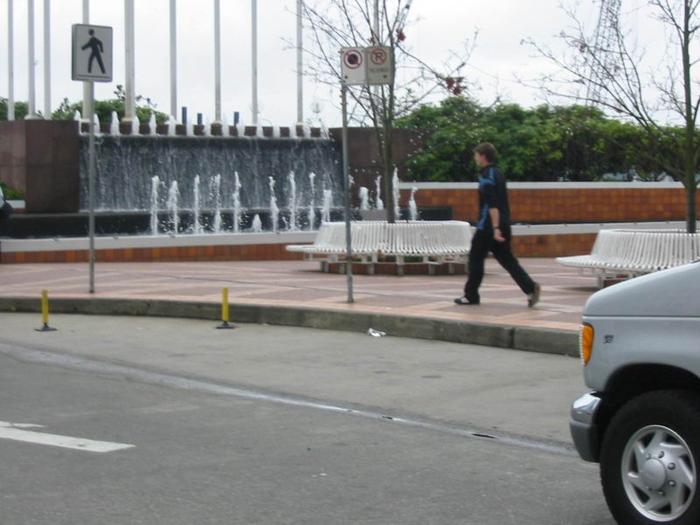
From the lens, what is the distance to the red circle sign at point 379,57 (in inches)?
551

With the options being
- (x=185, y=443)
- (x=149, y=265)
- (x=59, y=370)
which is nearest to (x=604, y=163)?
(x=149, y=265)

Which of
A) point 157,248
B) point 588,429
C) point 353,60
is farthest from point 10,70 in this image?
point 588,429

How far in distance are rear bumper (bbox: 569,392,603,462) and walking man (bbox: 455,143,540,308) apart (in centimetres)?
781

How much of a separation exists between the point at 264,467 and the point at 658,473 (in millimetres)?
2408

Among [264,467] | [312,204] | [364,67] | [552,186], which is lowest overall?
[264,467]

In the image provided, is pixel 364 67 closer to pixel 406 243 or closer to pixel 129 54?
pixel 406 243

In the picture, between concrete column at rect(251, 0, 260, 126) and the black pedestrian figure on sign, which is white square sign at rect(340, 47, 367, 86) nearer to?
the black pedestrian figure on sign

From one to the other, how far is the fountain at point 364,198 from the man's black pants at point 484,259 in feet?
56.9

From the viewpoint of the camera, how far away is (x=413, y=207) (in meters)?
29.2

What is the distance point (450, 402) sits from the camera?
363 inches

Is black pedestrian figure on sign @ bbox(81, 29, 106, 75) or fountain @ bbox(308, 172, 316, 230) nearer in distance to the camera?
black pedestrian figure on sign @ bbox(81, 29, 106, 75)

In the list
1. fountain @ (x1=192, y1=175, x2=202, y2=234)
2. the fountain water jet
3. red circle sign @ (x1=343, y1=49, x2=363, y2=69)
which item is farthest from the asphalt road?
the fountain water jet

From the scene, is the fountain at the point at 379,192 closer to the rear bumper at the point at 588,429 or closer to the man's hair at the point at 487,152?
the man's hair at the point at 487,152

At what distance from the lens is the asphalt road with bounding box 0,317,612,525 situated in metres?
6.00
